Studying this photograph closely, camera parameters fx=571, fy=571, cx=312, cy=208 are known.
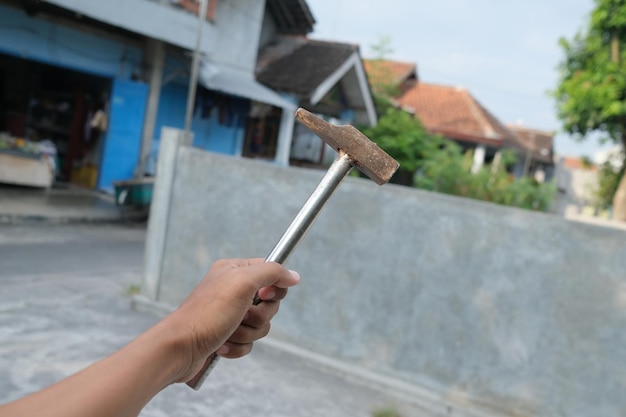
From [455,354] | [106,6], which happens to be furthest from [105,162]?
[455,354]

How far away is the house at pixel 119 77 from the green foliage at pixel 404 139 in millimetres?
3728

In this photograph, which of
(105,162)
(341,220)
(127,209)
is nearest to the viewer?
(341,220)

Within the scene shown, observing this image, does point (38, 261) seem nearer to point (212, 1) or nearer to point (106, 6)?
point (106, 6)

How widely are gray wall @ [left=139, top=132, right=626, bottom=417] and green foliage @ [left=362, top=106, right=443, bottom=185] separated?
39.4 feet

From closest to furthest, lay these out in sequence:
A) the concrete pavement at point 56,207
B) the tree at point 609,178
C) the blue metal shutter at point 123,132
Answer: the concrete pavement at point 56,207 < the blue metal shutter at point 123,132 < the tree at point 609,178

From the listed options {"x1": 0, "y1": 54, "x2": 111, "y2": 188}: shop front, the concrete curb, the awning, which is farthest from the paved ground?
the awning

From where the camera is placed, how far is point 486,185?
902cm

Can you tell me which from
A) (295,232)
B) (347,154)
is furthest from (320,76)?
(295,232)

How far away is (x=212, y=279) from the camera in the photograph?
1322 millimetres

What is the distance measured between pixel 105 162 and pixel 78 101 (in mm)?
1629

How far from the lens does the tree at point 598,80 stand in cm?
1268

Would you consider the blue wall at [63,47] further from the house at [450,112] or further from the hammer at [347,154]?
the house at [450,112]

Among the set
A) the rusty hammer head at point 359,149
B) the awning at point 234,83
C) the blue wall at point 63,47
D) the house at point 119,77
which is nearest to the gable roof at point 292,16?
the house at point 119,77

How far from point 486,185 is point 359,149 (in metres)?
7.82
